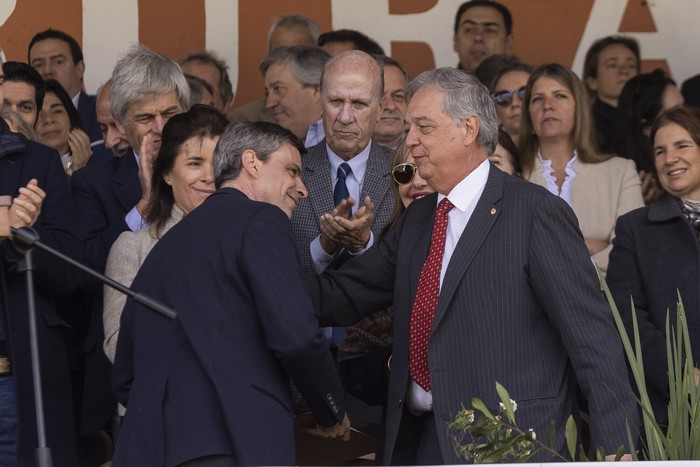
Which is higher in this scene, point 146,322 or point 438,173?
point 438,173

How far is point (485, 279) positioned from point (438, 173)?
40 cm

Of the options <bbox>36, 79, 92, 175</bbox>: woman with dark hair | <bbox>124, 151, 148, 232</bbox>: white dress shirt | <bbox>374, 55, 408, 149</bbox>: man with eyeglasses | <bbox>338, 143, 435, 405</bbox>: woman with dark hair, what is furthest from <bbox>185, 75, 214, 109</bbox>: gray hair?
<bbox>338, 143, 435, 405</bbox>: woman with dark hair

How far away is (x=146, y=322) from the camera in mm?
4500

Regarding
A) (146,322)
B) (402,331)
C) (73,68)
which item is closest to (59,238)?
(146,322)

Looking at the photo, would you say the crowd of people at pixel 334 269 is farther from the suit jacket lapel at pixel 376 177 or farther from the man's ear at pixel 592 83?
the man's ear at pixel 592 83

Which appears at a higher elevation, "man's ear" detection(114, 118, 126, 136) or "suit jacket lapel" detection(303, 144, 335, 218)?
"man's ear" detection(114, 118, 126, 136)

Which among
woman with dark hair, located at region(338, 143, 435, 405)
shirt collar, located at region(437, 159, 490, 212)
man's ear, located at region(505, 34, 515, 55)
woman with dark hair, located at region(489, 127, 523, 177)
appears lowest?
woman with dark hair, located at region(338, 143, 435, 405)

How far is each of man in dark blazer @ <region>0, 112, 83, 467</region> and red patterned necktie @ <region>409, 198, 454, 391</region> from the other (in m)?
1.24

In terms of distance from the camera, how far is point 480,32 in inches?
328

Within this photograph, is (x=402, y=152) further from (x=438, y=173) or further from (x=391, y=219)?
(x=438, y=173)

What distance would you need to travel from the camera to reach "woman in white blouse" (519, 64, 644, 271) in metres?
6.59

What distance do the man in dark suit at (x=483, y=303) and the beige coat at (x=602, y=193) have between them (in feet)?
5.79

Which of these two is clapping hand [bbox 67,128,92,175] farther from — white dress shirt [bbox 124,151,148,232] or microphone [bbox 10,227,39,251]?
microphone [bbox 10,227,39,251]

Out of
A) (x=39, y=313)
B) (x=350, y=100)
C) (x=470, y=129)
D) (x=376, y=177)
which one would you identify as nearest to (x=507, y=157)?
(x=376, y=177)
